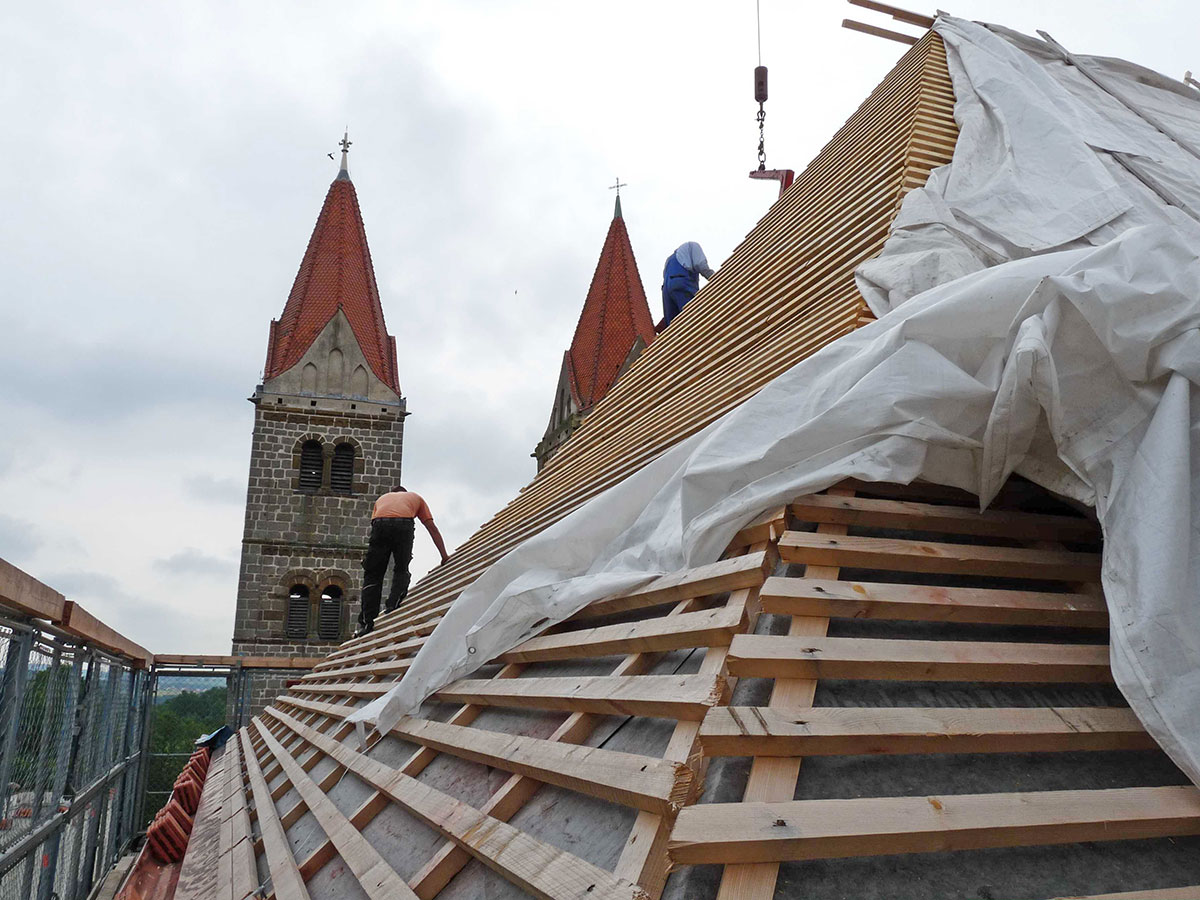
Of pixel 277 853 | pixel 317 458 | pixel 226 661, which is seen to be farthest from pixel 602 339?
pixel 277 853

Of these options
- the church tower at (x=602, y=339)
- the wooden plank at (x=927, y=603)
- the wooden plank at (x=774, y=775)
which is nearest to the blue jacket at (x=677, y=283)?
the wooden plank at (x=927, y=603)

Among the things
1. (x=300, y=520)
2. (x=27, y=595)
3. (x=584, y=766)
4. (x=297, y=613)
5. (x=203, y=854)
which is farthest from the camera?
(x=300, y=520)

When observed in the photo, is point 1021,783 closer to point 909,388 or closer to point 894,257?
point 909,388

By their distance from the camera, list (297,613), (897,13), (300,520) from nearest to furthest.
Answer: (897,13), (297,613), (300,520)

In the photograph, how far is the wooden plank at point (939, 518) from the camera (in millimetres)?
2434

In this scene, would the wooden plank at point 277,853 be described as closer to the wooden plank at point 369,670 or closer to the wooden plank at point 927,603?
the wooden plank at point 369,670

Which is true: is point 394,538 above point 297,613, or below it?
below

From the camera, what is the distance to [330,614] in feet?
77.9

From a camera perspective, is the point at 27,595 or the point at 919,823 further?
the point at 27,595

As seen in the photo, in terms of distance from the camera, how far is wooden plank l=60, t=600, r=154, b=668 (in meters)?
5.38

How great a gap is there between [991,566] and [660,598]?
0.93 m

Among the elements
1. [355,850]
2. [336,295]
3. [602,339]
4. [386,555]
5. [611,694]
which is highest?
[336,295]

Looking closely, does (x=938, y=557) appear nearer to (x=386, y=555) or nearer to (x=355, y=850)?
(x=355, y=850)

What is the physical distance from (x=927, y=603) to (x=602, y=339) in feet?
84.1
